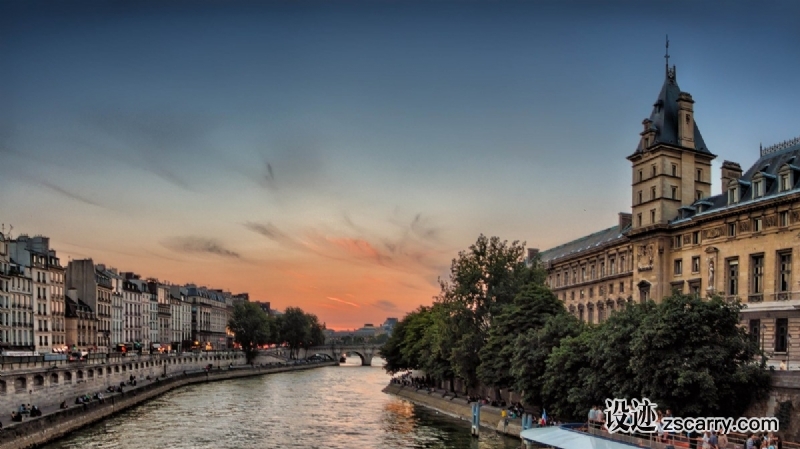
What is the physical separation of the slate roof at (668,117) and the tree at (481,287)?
16.7 meters

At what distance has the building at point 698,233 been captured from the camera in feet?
175

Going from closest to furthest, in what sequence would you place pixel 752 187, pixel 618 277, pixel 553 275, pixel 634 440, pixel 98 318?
pixel 634 440
pixel 752 187
pixel 618 277
pixel 553 275
pixel 98 318

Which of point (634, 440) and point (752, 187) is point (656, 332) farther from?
point (752, 187)

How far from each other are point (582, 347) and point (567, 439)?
1246cm

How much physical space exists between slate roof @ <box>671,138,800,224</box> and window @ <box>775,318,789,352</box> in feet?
29.7

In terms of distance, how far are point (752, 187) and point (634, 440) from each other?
29.6 meters

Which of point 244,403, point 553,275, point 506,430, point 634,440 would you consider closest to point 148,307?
point 244,403

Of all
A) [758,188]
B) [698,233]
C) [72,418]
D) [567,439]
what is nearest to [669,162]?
[698,233]

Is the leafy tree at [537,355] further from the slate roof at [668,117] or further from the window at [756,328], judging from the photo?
the slate roof at [668,117]

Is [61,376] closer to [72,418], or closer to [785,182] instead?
[72,418]

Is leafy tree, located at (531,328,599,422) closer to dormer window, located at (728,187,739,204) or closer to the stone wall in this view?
the stone wall

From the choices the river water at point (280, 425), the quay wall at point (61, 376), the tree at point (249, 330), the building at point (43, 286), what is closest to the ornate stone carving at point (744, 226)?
the river water at point (280, 425)

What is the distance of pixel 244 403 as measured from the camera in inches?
3369

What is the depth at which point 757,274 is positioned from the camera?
55.8m
